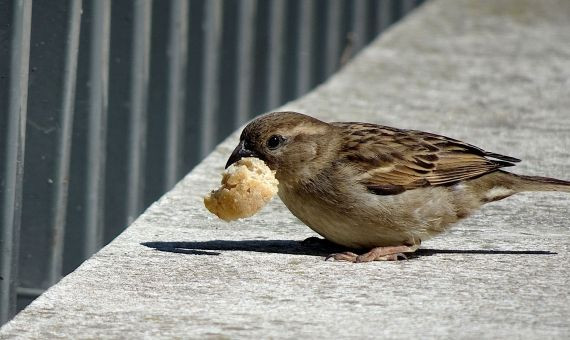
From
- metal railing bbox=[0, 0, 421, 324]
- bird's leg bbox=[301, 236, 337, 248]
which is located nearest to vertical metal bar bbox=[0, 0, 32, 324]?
metal railing bbox=[0, 0, 421, 324]

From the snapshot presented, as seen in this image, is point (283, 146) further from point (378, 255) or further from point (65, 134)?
point (65, 134)

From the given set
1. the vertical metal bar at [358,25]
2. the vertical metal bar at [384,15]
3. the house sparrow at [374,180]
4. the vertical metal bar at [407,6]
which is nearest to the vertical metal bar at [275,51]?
the vertical metal bar at [358,25]

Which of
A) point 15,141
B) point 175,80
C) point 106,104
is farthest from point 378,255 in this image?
point 175,80

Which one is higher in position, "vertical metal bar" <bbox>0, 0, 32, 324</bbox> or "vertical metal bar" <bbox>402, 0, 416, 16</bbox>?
"vertical metal bar" <bbox>402, 0, 416, 16</bbox>

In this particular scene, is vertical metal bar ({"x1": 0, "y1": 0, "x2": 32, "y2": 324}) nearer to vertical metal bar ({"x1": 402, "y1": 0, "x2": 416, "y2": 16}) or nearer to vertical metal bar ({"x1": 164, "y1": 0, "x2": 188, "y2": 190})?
vertical metal bar ({"x1": 164, "y1": 0, "x2": 188, "y2": 190})

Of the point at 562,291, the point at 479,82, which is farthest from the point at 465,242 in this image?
the point at 479,82

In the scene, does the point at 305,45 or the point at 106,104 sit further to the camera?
Answer: the point at 305,45

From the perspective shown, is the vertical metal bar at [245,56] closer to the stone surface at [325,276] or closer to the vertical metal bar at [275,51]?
the vertical metal bar at [275,51]
